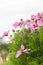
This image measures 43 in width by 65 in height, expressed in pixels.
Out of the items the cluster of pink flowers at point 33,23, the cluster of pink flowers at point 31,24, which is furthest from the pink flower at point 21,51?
the cluster of pink flowers at point 33,23

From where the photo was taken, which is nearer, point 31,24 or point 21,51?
point 21,51

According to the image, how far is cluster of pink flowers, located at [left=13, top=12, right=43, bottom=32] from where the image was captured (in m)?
2.76

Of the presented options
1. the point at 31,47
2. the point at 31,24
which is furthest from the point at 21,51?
the point at 31,24

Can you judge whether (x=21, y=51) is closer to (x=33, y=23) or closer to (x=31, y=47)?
(x=31, y=47)

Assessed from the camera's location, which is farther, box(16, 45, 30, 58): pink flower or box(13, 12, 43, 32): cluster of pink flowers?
box(13, 12, 43, 32): cluster of pink flowers

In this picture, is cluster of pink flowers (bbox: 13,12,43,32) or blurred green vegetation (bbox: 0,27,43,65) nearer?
blurred green vegetation (bbox: 0,27,43,65)

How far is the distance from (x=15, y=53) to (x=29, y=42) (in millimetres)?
209

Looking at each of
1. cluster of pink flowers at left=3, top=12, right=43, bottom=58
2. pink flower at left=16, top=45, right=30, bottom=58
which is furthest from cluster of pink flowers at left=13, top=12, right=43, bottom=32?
pink flower at left=16, top=45, right=30, bottom=58

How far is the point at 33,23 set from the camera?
280 centimetres

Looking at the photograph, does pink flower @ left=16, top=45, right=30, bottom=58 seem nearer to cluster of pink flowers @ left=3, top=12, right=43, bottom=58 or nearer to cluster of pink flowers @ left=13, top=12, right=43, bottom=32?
cluster of pink flowers @ left=3, top=12, right=43, bottom=58

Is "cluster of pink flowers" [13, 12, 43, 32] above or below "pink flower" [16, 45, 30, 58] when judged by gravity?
above

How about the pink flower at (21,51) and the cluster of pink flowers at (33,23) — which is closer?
the pink flower at (21,51)

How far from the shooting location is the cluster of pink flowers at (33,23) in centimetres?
276

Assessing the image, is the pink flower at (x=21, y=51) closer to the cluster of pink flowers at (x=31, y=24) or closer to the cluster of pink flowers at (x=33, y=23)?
the cluster of pink flowers at (x=31, y=24)
